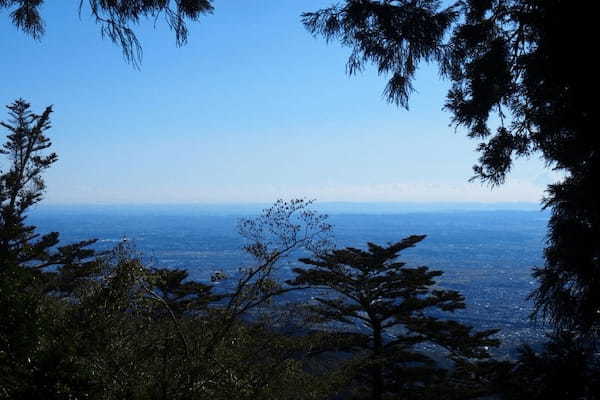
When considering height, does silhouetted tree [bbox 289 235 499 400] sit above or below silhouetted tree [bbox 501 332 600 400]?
below

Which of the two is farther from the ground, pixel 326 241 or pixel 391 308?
pixel 326 241

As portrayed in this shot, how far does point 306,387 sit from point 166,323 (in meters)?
2.64

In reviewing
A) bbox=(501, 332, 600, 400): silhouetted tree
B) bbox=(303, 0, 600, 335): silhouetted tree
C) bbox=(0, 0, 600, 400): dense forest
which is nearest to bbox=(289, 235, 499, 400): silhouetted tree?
bbox=(0, 0, 600, 400): dense forest

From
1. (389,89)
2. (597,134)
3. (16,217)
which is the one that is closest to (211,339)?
(389,89)

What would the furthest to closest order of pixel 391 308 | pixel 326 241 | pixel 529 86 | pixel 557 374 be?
pixel 391 308, pixel 326 241, pixel 529 86, pixel 557 374

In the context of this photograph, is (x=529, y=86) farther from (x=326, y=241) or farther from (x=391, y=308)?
(x=391, y=308)

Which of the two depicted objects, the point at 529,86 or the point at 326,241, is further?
the point at 326,241

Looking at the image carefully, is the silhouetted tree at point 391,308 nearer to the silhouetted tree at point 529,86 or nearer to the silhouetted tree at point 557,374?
the silhouetted tree at point 529,86

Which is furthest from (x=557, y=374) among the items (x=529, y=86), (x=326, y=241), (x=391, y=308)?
(x=391, y=308)

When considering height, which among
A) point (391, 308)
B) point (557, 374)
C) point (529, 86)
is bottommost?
point (391, 308)

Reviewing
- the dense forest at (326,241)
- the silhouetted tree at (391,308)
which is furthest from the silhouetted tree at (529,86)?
the silhouetted tree at (391,308)

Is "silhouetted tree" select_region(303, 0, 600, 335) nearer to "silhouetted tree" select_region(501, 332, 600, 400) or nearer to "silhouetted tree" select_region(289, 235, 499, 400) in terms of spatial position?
"silhouetted tree" select_region(501, 332, 600, 400)

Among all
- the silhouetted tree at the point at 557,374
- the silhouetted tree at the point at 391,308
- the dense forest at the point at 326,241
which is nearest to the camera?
the silhouetted tree at the point at 557,374

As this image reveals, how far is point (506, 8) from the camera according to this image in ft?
15.8
